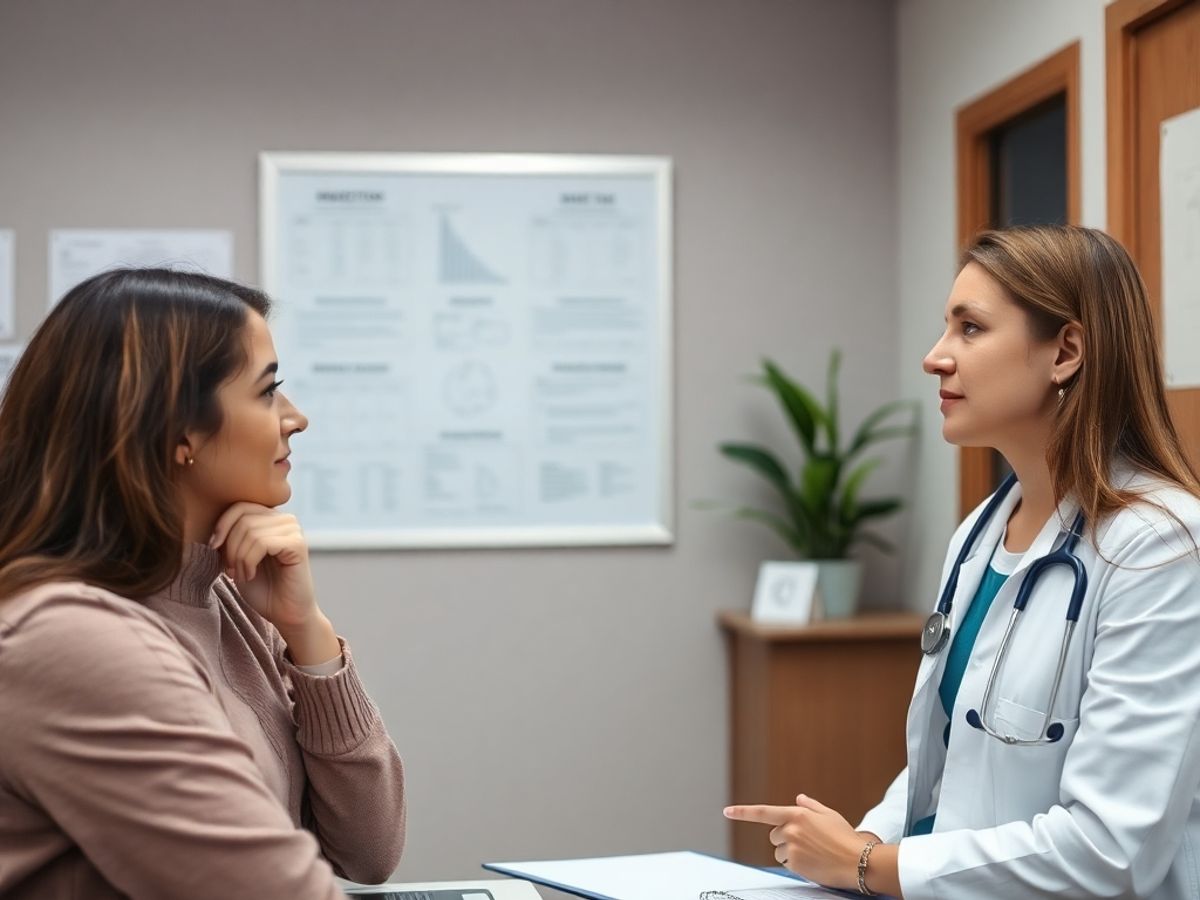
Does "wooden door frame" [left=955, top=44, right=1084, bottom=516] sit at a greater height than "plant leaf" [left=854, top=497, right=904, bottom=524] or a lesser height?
greater

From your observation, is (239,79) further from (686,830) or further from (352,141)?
(686,830)

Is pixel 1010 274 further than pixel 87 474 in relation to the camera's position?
Yes

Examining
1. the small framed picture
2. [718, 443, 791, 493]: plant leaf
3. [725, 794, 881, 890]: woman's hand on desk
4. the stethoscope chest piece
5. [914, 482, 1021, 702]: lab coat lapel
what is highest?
[718, 443, 791, 493]: plant leaf

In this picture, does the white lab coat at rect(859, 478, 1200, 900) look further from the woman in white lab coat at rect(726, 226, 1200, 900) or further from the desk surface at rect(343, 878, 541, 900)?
the desk surface at rect(343, 878, 541, 900)

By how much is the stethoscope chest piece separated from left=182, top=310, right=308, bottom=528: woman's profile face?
2.78 ft

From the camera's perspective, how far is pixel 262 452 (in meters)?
1.42

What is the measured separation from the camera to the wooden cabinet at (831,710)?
329 cm

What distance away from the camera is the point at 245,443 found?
140 centimetres

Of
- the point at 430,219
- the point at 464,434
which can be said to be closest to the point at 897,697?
the point at 464,434

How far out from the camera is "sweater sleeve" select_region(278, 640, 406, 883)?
1519 mm

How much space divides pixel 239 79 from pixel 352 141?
0.33 m

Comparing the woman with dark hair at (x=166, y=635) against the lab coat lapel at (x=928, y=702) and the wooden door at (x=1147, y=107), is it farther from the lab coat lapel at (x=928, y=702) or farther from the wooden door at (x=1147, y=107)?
the wooden door at (x=1147, y=107)

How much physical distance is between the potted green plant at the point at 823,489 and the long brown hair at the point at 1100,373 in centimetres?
176

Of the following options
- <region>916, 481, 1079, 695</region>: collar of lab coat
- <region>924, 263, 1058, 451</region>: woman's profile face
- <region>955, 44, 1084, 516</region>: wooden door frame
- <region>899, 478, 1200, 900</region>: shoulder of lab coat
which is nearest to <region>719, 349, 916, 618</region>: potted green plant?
<region>955, 44, 1084, 516</region>: wooden door frame
